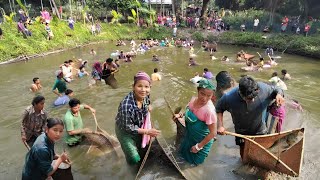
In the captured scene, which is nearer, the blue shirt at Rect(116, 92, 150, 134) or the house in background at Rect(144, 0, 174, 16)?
the blue shirt at Rect(116, 92, 150, 134)

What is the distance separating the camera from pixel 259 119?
5.02m

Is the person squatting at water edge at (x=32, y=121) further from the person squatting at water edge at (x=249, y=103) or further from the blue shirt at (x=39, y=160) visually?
the person squatting at water edge at (x=249, y=103)

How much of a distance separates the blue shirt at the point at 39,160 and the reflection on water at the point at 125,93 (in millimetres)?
1786

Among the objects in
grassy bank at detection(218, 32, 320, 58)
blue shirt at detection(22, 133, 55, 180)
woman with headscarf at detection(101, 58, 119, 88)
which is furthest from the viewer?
grassy bank at detection(218, 32, 320, 58)

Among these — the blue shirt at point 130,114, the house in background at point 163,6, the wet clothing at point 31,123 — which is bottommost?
the wet clothing at point 31,123

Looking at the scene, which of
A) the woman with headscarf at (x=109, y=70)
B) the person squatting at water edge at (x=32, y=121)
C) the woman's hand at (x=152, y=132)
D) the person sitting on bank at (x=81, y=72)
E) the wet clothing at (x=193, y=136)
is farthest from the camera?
the person sitting on bank at (x=81, y=72)

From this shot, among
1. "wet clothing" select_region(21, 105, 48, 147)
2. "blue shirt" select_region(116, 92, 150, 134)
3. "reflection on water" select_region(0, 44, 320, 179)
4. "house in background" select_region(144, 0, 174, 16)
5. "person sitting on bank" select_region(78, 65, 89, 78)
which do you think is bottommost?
"reflection on water" select_region(0, 44, 320, 179)

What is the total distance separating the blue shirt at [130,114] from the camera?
432cm

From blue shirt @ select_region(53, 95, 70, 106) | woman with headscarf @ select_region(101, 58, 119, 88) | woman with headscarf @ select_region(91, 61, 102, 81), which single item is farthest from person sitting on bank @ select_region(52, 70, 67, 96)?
woman with headscarf @ select_region(91, 61, 102, 81)

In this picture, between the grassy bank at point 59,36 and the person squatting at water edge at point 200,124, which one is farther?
the grassy bank at point 59,36

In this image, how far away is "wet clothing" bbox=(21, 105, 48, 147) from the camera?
215 inches

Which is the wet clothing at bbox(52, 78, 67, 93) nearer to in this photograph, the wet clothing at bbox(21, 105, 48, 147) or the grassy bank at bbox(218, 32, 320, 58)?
the wet clothing at bbox(21, 105, 48, 147)

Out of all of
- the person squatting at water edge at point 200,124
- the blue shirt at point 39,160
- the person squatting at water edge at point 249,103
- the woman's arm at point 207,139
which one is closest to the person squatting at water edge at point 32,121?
the blue shirt at point 39,160

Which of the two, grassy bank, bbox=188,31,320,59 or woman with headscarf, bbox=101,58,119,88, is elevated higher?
woman with headscarf, bbox=101,58,119,88
